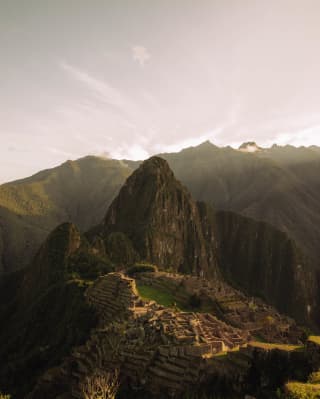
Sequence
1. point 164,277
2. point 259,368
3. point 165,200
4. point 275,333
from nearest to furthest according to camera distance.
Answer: point 259,368, point 275,333, point 164,277, point 165,200

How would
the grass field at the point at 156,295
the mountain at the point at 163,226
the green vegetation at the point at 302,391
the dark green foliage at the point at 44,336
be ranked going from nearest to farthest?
the green vegetation at the point at 302,391, the dark green foliage at the point at 44,336, the grass field at the point at 156,295, the mountain at the point at 163,226

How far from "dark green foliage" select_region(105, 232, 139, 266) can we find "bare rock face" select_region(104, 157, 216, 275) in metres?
11.5

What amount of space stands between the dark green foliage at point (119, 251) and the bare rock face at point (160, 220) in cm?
1149

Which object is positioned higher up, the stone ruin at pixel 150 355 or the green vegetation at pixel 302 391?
the green vegetation at pixel 302 391

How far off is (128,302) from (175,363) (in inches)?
819

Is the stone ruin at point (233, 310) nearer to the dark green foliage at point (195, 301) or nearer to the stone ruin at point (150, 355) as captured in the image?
the dark green foliage at point (195, 301)

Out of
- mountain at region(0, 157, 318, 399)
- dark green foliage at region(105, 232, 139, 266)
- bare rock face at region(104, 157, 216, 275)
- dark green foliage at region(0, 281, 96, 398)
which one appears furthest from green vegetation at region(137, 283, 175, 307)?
bare rock face at region(104, 157, 216, 275)

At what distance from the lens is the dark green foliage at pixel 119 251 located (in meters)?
103

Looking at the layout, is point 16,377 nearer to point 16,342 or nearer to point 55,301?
point 16,342

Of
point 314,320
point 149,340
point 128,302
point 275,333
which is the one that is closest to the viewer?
point 149,340

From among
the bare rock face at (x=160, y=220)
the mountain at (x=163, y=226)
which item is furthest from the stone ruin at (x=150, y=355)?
the bare rock face at (x=160, y=220)

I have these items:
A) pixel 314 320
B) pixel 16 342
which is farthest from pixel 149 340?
pixel 314 320

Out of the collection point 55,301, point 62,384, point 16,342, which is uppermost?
point 62,384

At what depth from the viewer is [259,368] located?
743 inches
